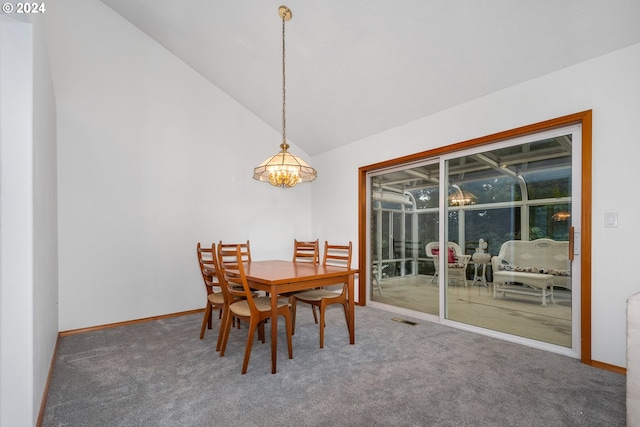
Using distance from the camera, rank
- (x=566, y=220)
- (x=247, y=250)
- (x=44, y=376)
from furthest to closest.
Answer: (x=247, y=250)
(x=566, y=220)
(x=44, y=376)

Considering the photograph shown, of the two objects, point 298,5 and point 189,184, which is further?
point 189,184

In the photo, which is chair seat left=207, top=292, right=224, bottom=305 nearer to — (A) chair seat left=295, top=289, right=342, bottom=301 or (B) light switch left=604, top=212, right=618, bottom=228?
(A) chair seat left=295, top=289, right=342, bottom=301

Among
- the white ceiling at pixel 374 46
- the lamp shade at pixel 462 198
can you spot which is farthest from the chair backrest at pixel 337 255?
the white ceiling at pixel 374 46

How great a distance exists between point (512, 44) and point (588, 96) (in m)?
0.74

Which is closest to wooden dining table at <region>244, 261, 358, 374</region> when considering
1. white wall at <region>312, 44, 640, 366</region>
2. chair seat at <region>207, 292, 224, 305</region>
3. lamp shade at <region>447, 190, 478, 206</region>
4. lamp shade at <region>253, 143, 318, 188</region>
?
chair seat at <region>207, 292, 224, 305</region>

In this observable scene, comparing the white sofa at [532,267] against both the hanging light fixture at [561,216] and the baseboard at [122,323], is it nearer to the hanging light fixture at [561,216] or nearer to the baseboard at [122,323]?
the hanging light fixture at [561,216]

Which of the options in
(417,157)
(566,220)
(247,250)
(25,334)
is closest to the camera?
(25,334)

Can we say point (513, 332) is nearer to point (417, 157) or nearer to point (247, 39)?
point (417, 157)

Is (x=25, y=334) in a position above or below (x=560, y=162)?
below

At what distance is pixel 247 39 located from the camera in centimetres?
339

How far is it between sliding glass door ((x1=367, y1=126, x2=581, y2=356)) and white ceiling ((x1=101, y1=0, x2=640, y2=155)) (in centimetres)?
67

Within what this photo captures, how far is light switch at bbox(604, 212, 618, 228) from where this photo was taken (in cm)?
232

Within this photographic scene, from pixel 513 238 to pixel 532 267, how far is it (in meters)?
0.31

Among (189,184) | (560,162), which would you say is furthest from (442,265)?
(189,184)
